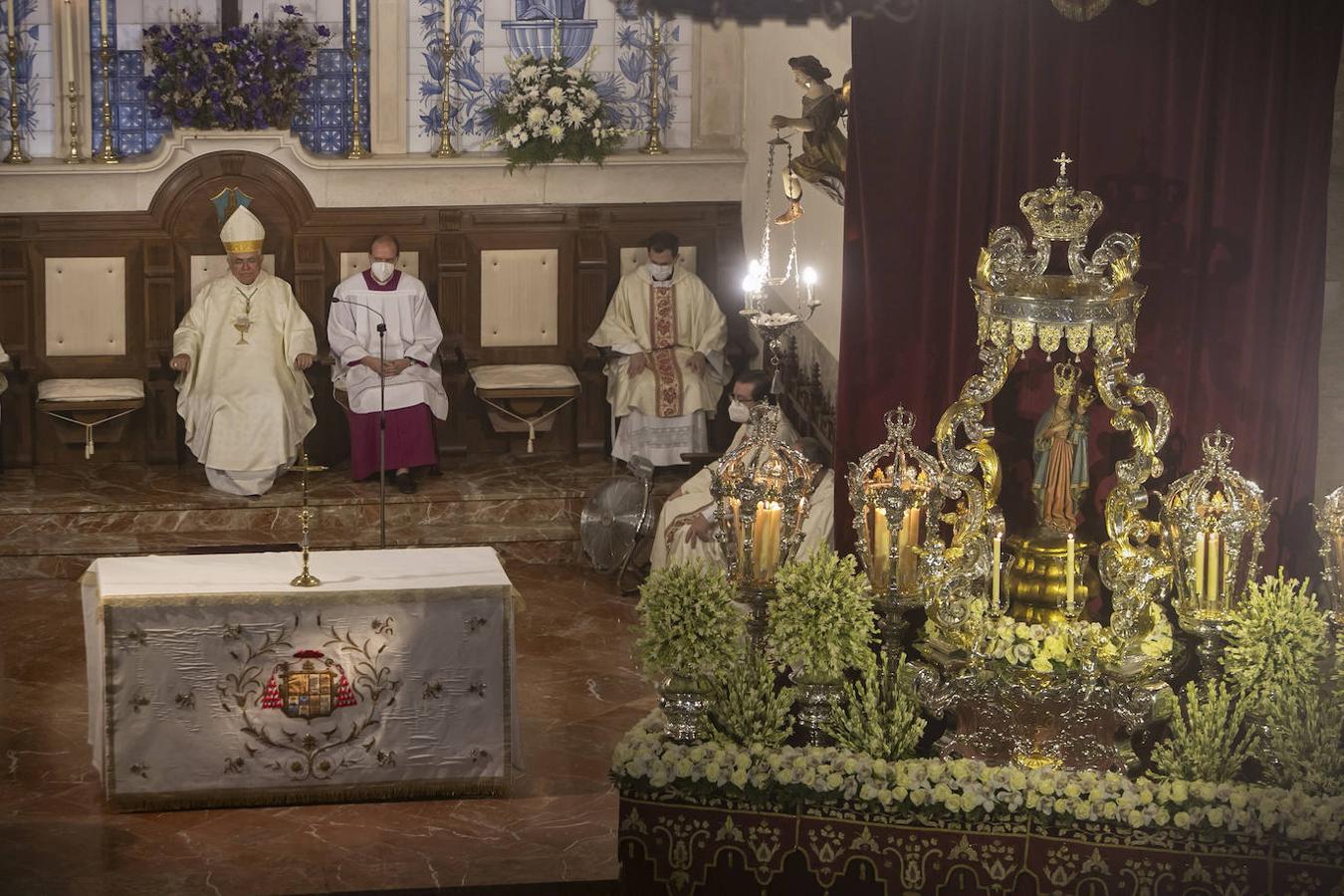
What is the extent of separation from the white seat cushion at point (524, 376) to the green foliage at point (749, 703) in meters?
5.44

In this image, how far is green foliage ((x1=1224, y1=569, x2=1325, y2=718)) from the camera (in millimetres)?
6605

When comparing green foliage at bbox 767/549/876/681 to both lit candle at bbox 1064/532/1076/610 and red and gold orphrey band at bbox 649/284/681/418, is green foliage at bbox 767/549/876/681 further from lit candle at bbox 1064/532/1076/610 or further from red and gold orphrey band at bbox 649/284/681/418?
red and gold orphrey band at bbox 649/284/681/418

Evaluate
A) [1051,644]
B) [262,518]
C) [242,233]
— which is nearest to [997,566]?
[1051,644]

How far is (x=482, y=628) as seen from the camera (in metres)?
7.89

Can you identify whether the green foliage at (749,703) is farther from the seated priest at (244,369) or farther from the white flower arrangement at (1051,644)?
the seated priest at (244,369)

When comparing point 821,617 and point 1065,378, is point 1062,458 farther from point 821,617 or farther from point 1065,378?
point 821,617

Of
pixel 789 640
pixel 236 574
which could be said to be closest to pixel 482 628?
pixel 236 574

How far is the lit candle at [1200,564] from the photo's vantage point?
6699 mm

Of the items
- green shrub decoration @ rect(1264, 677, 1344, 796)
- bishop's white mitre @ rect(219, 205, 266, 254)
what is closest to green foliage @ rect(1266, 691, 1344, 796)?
green shrub decoration @ rect(1264, 677, 1344, 796)

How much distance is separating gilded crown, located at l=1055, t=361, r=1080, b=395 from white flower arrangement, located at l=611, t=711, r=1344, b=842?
121 cm

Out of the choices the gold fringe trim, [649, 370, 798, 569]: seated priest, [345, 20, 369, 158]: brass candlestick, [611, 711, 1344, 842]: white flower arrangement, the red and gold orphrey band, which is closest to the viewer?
[611, 711, 1344, 842]: white flower arrangement

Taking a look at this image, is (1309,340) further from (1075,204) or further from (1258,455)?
(1075,204)

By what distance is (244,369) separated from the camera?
468 inches

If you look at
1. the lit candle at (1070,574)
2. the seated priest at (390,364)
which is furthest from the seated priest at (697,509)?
the lit candle at (1070,574)
